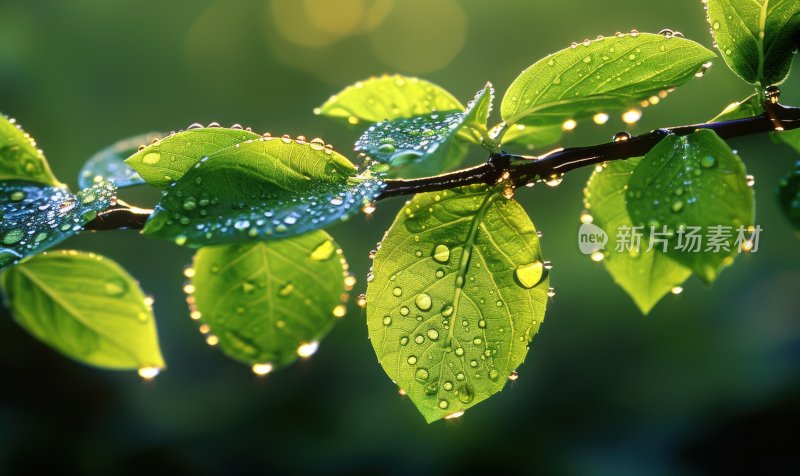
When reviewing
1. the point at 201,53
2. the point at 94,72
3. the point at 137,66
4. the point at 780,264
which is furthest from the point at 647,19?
the point at 94,72

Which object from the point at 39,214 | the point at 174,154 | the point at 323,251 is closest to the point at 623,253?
the point at 323,251

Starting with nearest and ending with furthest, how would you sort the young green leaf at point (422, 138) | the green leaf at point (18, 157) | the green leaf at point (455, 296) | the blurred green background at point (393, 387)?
the young green leaf at point (422, 138), the green leaf at point (455, 296), the green leaf at point (18, 157), the blurred green background at point (393, 387)

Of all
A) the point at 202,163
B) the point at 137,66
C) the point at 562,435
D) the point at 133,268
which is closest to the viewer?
the point at 202,163

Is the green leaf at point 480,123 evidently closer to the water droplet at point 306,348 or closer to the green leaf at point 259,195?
the green leaf at point 259,195

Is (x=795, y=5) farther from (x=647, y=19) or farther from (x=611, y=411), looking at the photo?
(x=647, y=19)

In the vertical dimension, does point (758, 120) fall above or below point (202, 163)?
above

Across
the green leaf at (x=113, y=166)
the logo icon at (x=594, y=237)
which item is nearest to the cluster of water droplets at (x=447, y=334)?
the logo icon at (x=594, y=237)

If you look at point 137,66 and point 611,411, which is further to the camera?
point 137,66

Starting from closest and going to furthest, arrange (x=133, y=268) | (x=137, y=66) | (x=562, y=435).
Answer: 1. (x=562, y=435)
2. (x=133, y=268)
3. (x=137, y=66)
